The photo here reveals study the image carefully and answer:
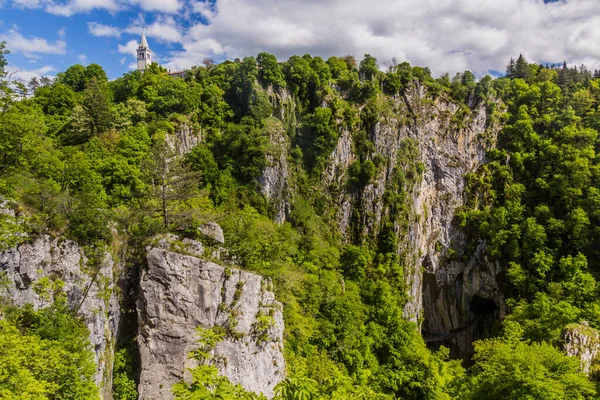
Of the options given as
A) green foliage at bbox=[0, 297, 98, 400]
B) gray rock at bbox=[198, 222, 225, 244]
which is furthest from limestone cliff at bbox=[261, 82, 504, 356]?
green foliage at bbox=[0, 297, 98, 400]

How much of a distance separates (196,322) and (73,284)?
19.4 feet

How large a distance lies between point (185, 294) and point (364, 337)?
15.7 m

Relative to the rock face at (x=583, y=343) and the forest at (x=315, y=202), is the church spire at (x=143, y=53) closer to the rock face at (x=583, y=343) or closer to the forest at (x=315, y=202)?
the forest at (x=315, y=202)

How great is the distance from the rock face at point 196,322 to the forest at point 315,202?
3.99ft

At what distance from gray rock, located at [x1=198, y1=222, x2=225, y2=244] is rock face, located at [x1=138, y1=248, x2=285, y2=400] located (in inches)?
104

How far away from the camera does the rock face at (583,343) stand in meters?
24.0

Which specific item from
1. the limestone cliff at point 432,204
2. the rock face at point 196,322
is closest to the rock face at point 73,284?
the rock face at point 196,322

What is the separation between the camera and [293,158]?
1347 inches

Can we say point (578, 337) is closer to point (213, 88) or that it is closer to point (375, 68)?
point (375, 68)

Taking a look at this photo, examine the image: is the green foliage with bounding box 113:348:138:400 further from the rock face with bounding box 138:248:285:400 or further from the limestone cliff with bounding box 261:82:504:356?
the limestone cliff with bounding box 261:82:504:356

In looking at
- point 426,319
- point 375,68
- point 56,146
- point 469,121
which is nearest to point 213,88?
point 56,146

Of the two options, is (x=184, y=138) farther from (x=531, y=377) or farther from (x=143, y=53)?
(x=143, y=53)

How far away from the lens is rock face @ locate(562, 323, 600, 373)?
2403 cm

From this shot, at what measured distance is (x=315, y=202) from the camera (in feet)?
115
